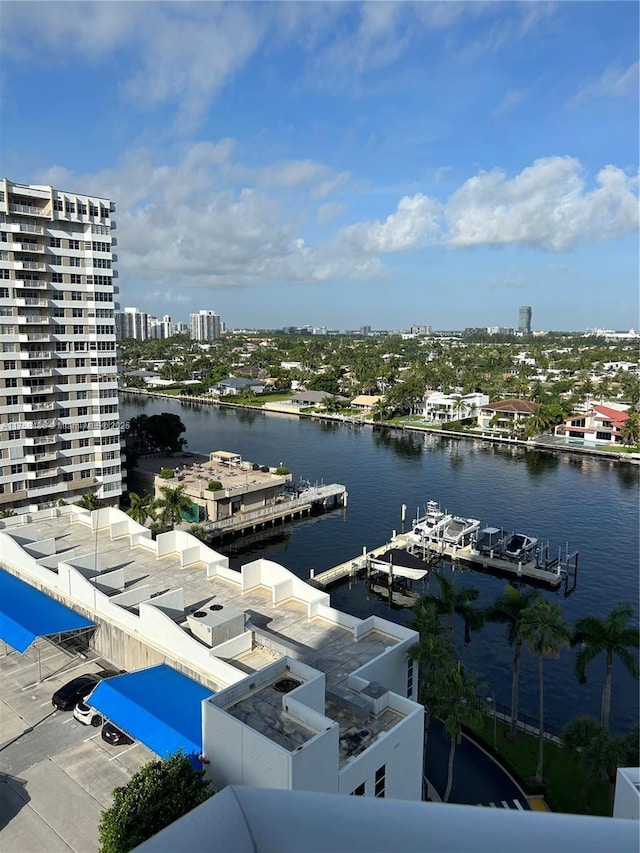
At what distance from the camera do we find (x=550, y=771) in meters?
24.1

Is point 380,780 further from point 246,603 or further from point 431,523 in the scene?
point 431,523

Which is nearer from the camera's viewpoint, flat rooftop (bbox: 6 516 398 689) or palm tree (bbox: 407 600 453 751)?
palm tree (bbox: 407 600 453 751)

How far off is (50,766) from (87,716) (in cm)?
208

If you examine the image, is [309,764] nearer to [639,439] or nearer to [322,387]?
[639,439]

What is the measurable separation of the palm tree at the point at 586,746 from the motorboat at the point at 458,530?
92.9 feet

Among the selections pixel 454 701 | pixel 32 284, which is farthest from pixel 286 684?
pixel 32 284

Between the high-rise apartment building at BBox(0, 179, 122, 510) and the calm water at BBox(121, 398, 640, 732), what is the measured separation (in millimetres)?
15990

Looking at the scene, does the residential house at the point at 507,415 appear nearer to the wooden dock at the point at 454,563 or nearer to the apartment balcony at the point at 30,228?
the wooden dock at the point at 454,563

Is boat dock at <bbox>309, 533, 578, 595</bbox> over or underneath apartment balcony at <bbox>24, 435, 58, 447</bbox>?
underneath

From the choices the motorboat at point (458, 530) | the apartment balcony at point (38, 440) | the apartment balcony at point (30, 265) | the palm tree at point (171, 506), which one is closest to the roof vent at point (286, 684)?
the palm tree at point (171, 506)

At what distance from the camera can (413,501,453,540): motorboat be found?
51125 mm

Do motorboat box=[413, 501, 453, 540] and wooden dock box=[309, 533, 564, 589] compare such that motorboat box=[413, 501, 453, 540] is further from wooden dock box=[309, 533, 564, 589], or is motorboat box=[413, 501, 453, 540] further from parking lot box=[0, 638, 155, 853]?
parking lot box=[0, 638, 155, 853]

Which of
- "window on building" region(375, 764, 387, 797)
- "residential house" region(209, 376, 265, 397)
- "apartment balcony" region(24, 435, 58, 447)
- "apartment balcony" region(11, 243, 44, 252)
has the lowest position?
"window on building" region(375, 764, 387, 797)

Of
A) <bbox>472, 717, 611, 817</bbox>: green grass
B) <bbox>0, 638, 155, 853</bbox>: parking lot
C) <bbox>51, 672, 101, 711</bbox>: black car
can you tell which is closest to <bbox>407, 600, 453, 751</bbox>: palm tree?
<bbox>472, 717, 611, 817</bbox>: green grass
